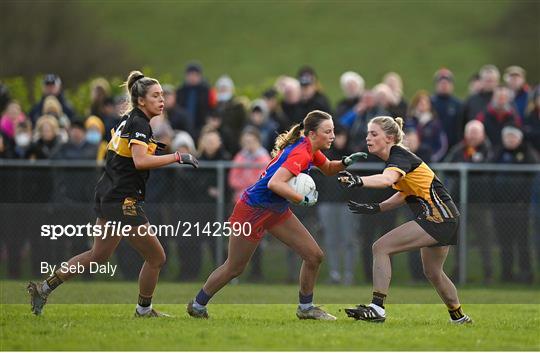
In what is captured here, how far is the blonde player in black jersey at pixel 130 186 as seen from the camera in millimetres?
10711

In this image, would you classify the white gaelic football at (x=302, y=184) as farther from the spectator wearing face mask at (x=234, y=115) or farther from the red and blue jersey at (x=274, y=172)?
the spectator wearing face mask at (x=234, y=115)

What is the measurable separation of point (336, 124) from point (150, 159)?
6354 millimetres

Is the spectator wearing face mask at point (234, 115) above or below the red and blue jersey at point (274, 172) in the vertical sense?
above

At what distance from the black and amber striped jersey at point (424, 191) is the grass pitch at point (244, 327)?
107 cm

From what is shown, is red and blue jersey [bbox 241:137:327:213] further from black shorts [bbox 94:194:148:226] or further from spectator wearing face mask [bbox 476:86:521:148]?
spectator wearing face mask [bbox 476:86:521:148]

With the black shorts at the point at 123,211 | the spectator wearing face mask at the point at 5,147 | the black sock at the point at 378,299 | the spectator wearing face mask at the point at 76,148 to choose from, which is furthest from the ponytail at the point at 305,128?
the spectator wearing face mask at the point at 5,147

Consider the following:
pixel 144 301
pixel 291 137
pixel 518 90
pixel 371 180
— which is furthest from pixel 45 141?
pixel 518 90

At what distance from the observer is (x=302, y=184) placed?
34.7 ft

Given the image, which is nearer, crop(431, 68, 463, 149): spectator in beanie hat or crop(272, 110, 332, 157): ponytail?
crop(272, 110, 332, 157): ponytail

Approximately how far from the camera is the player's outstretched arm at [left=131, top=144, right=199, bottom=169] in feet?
34.2

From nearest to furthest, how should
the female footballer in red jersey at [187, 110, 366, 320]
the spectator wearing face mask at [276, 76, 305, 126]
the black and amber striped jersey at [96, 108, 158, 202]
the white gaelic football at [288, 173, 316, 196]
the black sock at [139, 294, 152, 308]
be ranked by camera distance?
the white gaelic football at [288, 173, 316, 196] → the black and amber striped jersey at [96, 108, 158, 202] → the female footballer in red jersey at [187, 110, 366, 320] → the black sock at [139, 294, 152, 308] → the spectator wearing face mask at [276, 76, 305, 126]

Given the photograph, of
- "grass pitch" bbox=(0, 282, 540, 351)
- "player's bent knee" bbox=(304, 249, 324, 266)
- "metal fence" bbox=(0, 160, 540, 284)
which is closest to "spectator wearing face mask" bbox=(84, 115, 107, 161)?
"metal fence" bbox=(0, 160, 540, 284)

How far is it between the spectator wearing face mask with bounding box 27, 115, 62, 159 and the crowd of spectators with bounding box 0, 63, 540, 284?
0.05 ft

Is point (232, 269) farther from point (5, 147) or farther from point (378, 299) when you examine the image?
point (5, 147)
